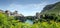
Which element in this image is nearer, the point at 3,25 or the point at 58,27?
the point at 3,25

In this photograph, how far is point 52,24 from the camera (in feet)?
56.0

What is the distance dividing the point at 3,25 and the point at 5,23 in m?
0.22

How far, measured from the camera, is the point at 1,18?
14.5 meters

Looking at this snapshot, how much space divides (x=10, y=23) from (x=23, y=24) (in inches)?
34.8

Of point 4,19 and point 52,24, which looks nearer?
point 4,19

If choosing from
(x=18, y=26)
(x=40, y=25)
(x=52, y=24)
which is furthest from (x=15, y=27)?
(x=52, y=24)

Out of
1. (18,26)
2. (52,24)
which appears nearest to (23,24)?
(18,26)

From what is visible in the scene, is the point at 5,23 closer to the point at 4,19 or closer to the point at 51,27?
the point at 4,19

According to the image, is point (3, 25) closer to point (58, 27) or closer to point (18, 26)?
point (18, 26)

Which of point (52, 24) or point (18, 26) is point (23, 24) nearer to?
point (18, 26)

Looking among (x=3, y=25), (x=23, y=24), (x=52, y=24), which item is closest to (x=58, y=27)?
(x=52, y=24)

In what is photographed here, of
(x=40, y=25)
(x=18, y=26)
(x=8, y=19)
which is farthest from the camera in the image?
(x=40, y=25)

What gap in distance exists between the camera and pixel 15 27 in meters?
13.9

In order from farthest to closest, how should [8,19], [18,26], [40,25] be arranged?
[40,25]
[8,19]
[18,26]
